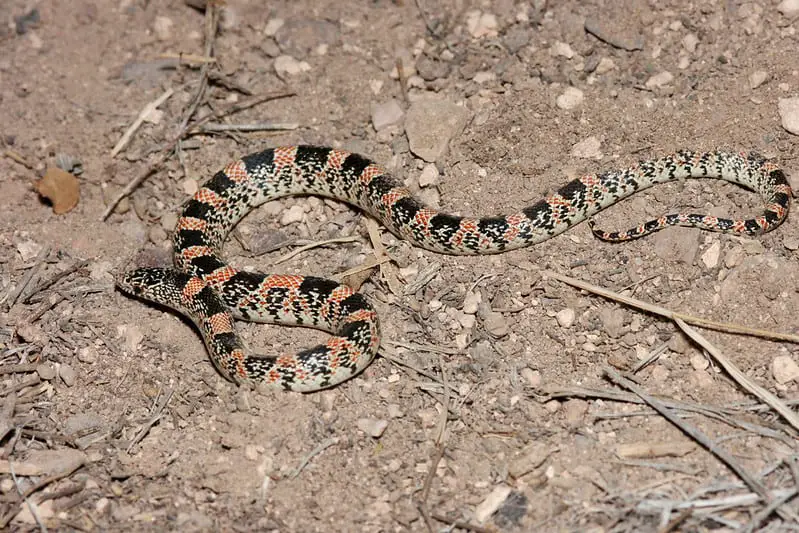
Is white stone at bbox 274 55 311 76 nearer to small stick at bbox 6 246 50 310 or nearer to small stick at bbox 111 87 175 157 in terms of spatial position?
small stick at bbox 111 87 175 157

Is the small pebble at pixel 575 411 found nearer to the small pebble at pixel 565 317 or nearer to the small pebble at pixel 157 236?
the small pebble at pixel 565 317

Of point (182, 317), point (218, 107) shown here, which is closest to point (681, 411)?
point (182, 317)

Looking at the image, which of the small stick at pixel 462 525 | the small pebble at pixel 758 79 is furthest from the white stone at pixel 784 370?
the small pebble at pixel 758 79

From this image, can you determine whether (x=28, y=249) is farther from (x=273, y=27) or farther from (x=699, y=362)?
(x=699, y=362)

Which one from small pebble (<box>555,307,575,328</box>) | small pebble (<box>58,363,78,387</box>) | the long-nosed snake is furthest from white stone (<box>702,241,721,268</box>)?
small pebble (<box>58,363,78,387</box>)

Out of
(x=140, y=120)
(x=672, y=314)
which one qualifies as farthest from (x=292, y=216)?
(x=672, y=314)

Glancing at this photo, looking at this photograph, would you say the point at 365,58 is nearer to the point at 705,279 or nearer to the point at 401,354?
the point at 401,354

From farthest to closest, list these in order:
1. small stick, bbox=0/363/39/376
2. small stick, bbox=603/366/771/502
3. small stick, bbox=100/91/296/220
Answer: small stick, bbox=100/91/296/220 < small stick, bbox=0/363/39/376 < small stick, bbox=603/366/771/502
